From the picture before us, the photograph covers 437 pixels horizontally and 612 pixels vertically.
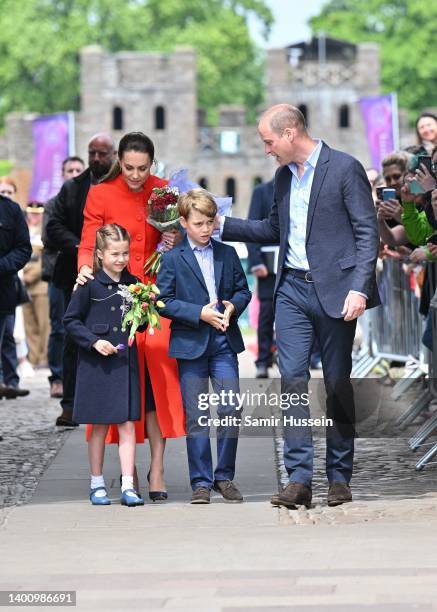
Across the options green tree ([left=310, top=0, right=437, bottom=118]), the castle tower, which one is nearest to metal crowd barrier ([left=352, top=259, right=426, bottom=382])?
green tree ([left=310, top=0, right=437, bottom=118])

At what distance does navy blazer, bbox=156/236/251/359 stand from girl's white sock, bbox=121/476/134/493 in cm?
63

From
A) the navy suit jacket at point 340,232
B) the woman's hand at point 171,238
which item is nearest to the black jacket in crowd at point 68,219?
the woman's hand at point 171,238

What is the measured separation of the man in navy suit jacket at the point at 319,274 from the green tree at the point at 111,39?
75.3 metres

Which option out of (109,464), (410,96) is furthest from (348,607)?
(410,96)

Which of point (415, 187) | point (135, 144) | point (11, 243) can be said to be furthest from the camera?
point (11, 243)

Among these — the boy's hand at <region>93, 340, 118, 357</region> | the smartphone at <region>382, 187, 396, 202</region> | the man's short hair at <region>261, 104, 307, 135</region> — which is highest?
the man's short hair at <region>261, 104, 307, 135</region>

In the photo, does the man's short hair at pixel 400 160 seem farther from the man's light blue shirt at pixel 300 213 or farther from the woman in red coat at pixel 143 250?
the man's light blue shirt at pixel 300 213

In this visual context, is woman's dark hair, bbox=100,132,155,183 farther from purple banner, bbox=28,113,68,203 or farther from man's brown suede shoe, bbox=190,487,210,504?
purple banner, bbox=28,113,68,203

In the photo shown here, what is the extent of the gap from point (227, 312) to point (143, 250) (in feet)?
2.20

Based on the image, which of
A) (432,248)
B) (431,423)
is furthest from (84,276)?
(431,423)

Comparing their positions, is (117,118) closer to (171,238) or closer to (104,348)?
(171,238)

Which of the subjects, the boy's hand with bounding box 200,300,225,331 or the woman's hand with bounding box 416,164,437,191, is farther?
the woman's hand with bounding box 416,164,437,191

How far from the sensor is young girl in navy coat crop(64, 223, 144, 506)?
29.4 feet

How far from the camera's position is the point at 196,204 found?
8922 mm
